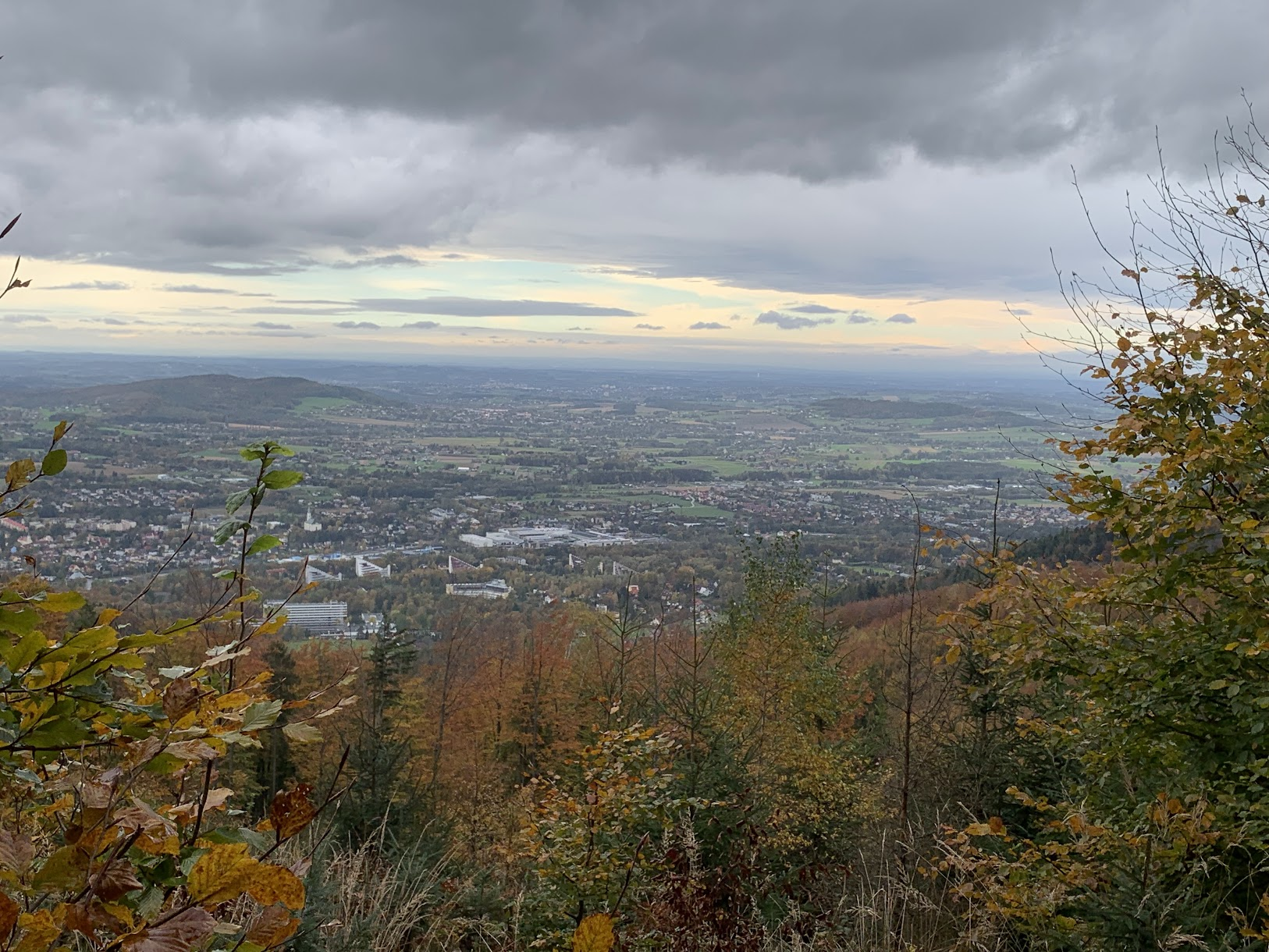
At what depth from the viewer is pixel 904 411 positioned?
141500 millimetres

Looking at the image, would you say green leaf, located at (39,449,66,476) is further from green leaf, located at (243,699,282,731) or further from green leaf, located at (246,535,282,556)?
green leaf, located at (243,699,282,731)

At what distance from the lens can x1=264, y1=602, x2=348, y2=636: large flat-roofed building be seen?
4062cm

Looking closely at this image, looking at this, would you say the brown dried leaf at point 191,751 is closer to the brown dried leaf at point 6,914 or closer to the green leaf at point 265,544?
the brown dried leaf at point 6,914

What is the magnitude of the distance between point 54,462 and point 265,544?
36cm

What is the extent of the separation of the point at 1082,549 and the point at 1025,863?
3254cm

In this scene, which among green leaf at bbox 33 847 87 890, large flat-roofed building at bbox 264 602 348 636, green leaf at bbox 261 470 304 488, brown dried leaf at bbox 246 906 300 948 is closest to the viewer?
green leaf at bbox 33 847 87 890

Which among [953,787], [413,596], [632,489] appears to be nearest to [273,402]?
[632,489]

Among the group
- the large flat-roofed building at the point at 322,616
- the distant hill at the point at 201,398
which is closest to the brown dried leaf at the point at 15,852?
the large flat-roofed building at the point at 322,616

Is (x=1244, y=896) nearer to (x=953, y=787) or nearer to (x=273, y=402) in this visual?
(x=953, y=787)

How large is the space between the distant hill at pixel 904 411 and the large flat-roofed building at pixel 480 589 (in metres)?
90.4

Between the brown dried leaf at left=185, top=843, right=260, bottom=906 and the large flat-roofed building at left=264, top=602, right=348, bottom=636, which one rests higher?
the brown dried leaf at left=185, top=843, right=260, bottom=906

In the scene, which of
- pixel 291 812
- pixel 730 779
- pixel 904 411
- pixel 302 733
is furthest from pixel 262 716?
pixel 904 411

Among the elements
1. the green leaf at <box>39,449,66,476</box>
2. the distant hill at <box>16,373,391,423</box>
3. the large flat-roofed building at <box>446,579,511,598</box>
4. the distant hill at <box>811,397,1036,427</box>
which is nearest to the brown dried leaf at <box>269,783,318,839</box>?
the green leaf at <box>39,449,66,476</box>

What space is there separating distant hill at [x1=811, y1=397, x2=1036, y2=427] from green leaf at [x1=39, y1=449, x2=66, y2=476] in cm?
12948
